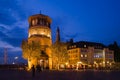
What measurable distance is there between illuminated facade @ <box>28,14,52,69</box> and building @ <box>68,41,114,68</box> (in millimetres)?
16644

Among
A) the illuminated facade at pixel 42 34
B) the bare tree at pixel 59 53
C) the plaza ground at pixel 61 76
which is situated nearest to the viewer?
the plaza ground at pixel 61 76

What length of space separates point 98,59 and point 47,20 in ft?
109

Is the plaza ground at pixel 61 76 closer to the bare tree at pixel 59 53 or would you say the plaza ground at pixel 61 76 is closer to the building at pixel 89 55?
the bare tree at pixel 59 53

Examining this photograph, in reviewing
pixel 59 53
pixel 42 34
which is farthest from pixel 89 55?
pixel 59 53

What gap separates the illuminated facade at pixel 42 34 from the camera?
3844 inches

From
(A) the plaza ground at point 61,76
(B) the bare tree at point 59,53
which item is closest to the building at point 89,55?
(B) the bare tree at point 59,53

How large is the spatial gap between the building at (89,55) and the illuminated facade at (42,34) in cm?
1664

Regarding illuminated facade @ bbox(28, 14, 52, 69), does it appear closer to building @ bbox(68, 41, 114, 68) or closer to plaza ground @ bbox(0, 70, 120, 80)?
building @ bbox(68, 41, 114, 68)

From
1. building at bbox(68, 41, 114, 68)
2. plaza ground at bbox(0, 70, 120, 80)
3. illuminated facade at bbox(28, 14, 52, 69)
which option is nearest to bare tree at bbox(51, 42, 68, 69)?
illuminated facade at bbox(28, 14, 52, 69)

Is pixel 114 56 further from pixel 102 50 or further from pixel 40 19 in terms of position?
pixel 40 19

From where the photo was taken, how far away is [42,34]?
101m

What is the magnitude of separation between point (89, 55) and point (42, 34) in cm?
2764

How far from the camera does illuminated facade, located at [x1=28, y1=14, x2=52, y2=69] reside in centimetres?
9762

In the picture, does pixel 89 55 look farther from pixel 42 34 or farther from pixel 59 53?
pixel 59 53
